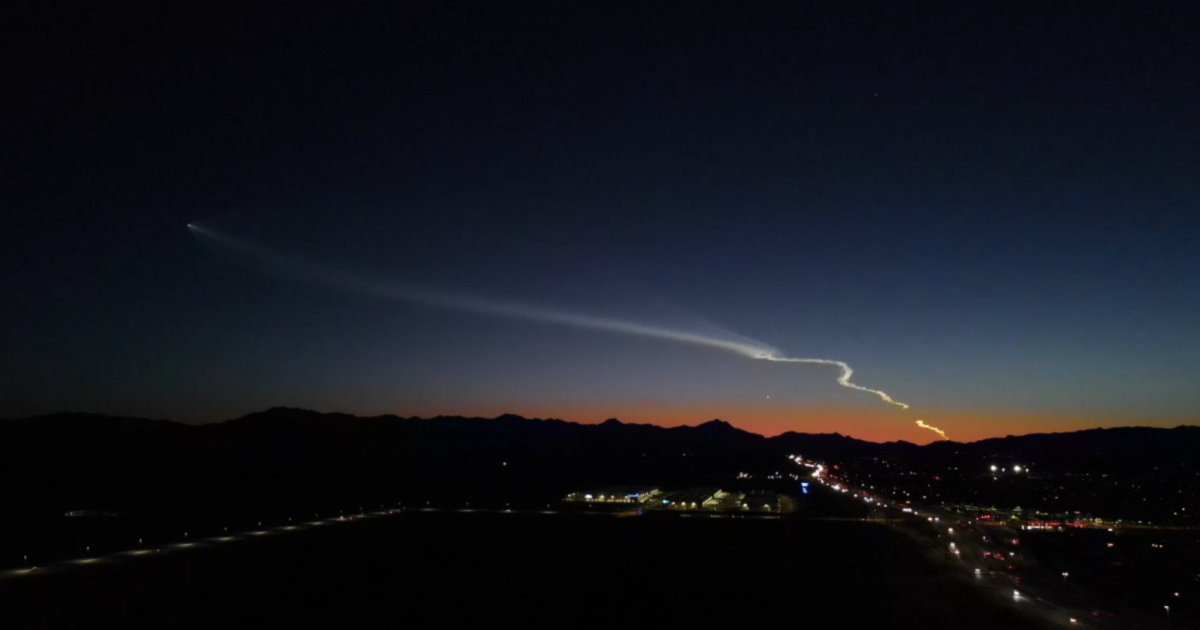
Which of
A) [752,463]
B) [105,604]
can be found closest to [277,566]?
[105,604]

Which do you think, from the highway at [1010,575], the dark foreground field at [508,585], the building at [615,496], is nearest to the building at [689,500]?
the building at [615,496]

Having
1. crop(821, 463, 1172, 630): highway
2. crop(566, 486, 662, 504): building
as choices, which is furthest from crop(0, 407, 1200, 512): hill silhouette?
crop(821, 463, 1172, 630): highway

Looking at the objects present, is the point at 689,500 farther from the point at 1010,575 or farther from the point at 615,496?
the point at 1010,575

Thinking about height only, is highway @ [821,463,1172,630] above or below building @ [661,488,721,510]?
below

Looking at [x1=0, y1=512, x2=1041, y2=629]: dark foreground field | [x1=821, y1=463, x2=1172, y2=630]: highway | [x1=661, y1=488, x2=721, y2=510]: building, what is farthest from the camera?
[x1=661, y1=488, x2=721, y2=510]: building

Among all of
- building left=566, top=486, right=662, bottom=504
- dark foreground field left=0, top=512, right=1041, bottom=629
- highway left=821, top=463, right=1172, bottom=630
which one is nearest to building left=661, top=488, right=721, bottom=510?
building left=566, top=486, right=662, bottom=504

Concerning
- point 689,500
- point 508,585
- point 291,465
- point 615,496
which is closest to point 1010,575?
point 508,585

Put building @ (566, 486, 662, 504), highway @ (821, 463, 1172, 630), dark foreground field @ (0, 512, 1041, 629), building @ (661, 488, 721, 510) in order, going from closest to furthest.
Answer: dark foreground field @ (0, 512, 1041, 629) → highway @ (821, 463, 1172, 630) → building @ (661, 488, 721, 510) → building @ (566, 486, 662, 504)

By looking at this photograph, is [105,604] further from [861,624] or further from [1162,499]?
[1162,499]

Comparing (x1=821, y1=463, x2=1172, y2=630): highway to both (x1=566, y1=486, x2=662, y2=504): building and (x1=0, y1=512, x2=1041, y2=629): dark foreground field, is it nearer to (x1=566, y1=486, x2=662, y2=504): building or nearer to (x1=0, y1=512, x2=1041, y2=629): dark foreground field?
(x1=0, y1=512, x2=1041, y2=629): dark foreground field

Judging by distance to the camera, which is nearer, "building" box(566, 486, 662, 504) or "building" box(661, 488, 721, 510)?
"building" box(661, 488, 721, 510)

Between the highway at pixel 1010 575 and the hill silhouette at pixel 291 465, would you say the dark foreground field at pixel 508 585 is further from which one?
the hill silhouette at pixel 291 465
